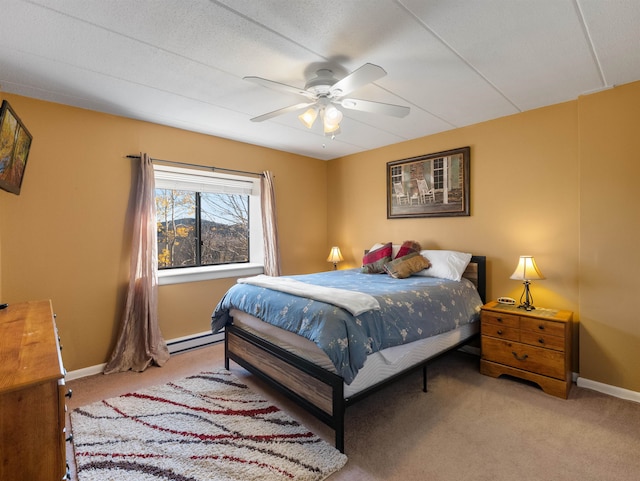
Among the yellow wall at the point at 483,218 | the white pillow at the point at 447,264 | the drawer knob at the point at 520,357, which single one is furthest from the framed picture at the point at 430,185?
the drawer knob at the point at 520,357

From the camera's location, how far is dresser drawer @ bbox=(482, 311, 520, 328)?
8.95 ft

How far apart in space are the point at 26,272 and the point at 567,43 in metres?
4.37

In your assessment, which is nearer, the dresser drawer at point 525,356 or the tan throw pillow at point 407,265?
the dresser drawer at point 525,356

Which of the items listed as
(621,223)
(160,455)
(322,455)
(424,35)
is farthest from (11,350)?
(621,223)

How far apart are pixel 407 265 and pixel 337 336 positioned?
178 cm

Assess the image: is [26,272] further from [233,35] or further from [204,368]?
[233,35]

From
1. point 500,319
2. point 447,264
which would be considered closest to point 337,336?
point 500,319

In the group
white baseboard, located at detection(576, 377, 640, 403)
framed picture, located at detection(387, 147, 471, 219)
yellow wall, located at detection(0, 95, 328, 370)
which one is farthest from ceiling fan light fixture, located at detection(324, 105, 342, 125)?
white baseboard, located at detection(576, 377, 640, 403)

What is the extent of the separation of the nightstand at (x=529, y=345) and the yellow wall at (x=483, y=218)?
363 millimetres

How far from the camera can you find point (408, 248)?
3.68m

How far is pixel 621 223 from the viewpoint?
2502 millimetres

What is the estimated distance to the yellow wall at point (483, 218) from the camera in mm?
2535

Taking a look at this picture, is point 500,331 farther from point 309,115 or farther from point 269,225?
point 269,225

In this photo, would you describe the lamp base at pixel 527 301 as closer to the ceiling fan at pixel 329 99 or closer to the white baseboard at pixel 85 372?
the ceiling fan at pixel 329 99
